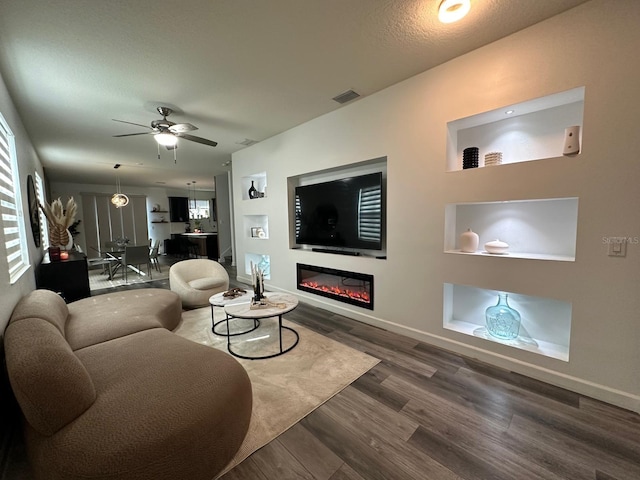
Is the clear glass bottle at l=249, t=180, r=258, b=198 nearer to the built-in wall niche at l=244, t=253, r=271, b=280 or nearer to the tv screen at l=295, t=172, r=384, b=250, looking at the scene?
the built-in wall niche at l=244, t=253, r=271, b=280

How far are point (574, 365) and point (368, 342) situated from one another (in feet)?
5.54

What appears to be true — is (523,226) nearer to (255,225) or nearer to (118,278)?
(255,225)

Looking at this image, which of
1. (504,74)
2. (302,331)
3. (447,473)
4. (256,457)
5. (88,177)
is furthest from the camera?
(88,177)

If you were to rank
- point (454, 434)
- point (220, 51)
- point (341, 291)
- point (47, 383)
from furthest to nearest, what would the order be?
point (341, 291) → point (220, 51) → point (454, 434) → point (47, 383)

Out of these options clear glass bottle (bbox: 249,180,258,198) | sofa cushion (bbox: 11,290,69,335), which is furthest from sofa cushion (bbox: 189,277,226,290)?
clear glass bottle (bbox: 249,180,258,198)

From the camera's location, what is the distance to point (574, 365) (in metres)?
1.99

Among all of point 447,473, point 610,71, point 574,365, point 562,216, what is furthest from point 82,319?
point 610,71

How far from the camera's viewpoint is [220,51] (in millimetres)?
2252

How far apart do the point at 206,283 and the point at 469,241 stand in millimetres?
3640

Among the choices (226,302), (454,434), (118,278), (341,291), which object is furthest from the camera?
(118,278)

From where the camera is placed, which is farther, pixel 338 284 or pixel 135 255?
pixel 135 255

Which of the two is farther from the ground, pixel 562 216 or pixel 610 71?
pixel 610 71

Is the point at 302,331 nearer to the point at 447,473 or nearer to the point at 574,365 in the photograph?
the point at 447,473

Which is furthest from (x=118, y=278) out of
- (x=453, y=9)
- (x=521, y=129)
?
(x=521, y=129)
